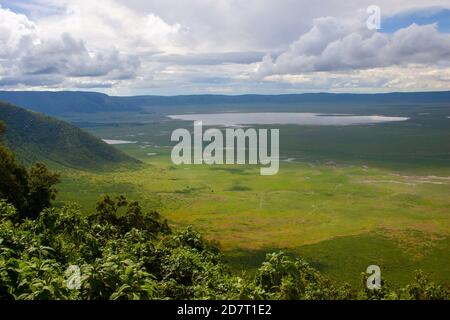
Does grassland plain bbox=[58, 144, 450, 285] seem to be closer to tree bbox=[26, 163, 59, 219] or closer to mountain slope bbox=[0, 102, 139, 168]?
mountain slope bbox=[0, 102, 139, 168]

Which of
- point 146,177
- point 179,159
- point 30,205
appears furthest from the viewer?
point 179,159

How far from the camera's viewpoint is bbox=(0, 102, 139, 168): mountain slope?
138 m

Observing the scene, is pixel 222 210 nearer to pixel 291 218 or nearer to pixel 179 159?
pixel 291 218

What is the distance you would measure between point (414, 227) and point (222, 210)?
121 feet

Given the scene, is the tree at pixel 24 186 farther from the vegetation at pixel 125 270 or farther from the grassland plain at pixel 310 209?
the grassland plain at pixel 310 209

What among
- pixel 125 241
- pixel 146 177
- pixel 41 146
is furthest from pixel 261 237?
pixel 41 146

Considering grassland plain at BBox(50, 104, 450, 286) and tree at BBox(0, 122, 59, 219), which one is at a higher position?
tree at BBox(0, 122, 59, 219)

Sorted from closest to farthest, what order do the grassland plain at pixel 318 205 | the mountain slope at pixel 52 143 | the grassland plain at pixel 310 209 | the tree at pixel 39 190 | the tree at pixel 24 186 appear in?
the tree at pixel 24 186 → the tree at pixel 39 190 → the grassland plain at pixel 310 209 → the grassland plain at pixel 318 205 → the mountain slope at pixel 52 143

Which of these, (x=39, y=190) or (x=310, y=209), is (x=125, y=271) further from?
(x=310, y=209)

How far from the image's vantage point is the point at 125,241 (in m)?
23.6

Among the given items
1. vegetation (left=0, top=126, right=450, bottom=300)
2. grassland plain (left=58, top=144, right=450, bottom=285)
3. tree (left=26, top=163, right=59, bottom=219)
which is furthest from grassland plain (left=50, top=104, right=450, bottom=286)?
vegetation (left=0, top=126, right=450, bottom=300)

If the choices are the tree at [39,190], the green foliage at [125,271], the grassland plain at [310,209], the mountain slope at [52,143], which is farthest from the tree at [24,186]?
the mountain slope at [52,143]

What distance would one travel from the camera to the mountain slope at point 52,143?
137625 millimetres
